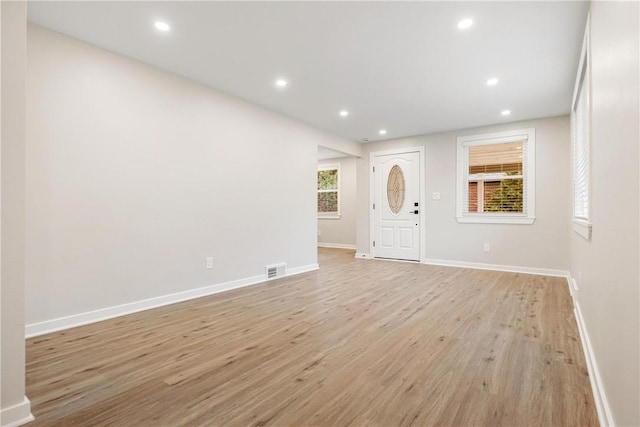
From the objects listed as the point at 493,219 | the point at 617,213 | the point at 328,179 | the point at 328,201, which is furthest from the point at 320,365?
the point at 328,179

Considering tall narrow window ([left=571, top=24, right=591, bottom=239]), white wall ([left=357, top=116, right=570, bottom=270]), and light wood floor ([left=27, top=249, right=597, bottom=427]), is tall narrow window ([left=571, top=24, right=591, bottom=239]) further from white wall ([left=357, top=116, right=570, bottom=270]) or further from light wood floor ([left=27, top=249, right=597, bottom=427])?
white wall ([left=357, top=116, right=570, bottom=270])

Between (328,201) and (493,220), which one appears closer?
(493,220)

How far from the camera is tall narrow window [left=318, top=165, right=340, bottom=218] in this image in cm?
865

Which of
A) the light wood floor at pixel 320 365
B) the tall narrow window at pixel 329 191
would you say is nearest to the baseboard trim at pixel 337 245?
the tall narrow window at pixel 329 191

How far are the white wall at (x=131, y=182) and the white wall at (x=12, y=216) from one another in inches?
52.0

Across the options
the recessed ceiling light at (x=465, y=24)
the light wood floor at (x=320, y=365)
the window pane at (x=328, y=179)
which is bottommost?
the light wood floor at (x=320, y=365)

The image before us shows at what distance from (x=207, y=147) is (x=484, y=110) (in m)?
3.85

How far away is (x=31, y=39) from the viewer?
8.32 ft

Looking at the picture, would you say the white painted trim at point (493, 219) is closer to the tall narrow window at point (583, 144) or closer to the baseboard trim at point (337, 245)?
the tall narrow window at point (583, 144)

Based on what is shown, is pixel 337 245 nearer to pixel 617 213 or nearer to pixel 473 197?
pixel 473 197

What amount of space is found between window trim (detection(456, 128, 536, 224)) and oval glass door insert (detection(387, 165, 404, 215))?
1.07 meters

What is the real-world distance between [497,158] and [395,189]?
1.87 meters

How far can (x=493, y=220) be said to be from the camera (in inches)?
216

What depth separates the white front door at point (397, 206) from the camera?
6301 millimetres
